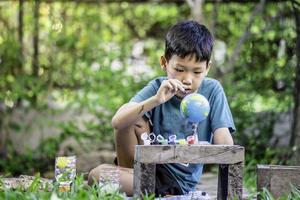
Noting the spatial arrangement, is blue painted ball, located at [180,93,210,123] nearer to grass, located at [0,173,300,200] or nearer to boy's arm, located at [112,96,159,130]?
boy's arm, located at [112,96,159,130]

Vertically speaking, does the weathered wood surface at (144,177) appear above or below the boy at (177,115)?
below

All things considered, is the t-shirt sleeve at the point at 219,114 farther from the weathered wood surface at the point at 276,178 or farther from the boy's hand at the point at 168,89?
the boy's hand at the point at 168,89

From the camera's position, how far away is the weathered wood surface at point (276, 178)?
3770mm

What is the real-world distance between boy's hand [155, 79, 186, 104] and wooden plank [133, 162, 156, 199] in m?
0.38

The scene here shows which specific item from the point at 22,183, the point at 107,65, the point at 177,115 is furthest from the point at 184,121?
the point at 107,65

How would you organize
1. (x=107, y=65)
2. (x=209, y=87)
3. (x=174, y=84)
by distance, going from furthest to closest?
(x=107, y=65), (x=209, y=87), (x=174, y=84)

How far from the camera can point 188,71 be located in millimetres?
3748

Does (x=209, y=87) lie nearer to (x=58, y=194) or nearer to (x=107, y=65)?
(x=58, y=194)

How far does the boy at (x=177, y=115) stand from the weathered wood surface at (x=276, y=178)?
0.25 meters

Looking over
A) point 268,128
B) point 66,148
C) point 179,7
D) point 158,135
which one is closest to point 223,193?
→ point 158,135


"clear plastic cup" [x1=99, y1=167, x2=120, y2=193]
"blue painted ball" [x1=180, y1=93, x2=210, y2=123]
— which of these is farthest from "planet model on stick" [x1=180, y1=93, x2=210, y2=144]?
"clear plastic cup" [x1=99, y1=167, x2=120, y2=193]

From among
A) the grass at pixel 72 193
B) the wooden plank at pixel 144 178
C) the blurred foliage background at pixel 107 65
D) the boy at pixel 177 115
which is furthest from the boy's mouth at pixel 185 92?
the blurred foliage background at pixel 107 65

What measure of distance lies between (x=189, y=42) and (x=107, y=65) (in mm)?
4320

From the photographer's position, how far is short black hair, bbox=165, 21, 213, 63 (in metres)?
3.78
